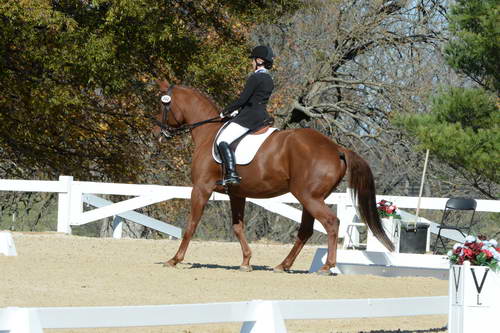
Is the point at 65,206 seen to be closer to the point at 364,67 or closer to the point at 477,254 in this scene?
the point at 364,67

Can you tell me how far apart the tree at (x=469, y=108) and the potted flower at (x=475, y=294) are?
28.3 feet

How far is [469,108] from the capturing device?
17.2m

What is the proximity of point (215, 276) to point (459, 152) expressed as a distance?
7.16 meters

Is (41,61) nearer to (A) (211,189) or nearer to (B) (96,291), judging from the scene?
(A) (211,189)

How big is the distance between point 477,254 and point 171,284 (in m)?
3.45

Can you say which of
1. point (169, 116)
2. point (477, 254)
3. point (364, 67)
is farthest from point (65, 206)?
point (477, 254)

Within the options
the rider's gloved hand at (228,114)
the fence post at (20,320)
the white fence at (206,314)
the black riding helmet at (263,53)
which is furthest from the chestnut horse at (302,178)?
the fence post at (20,320)

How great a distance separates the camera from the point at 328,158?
11.2 m

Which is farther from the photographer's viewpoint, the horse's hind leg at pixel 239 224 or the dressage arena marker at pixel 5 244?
the dressage arena marker at pixel 5 244

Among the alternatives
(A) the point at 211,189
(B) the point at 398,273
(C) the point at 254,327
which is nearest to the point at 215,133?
(A) the point at 211,189

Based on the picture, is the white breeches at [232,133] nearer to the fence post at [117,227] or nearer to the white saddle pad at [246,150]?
the white saddle pad at [246,150]

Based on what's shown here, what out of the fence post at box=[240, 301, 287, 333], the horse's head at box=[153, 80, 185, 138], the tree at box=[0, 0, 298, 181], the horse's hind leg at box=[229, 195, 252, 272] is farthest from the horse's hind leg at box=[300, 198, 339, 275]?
the tree at box=[0, 0, 298, 181]

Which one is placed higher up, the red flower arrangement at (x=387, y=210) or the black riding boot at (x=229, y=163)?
the black riding boot at (x=229, y=163)

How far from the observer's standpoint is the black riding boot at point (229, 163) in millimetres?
11297
